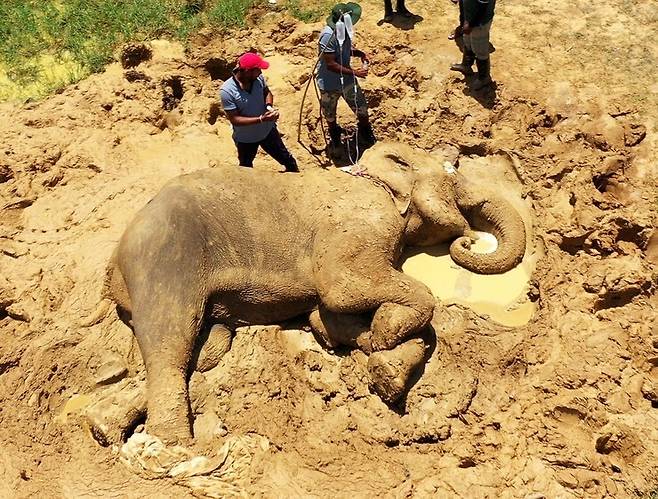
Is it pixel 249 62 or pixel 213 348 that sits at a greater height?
pixel 249 62

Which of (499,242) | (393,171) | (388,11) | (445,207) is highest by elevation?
(388,11)

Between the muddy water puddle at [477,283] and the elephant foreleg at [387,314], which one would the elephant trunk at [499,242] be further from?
the elephant foreleg at [387,314]

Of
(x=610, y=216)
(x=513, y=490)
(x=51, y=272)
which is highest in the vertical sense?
(x=610, y=216)

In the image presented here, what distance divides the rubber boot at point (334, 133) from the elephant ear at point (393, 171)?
161cm

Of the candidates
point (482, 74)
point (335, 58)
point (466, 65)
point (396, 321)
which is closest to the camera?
point (396, 321)

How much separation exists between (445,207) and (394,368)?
1.97m

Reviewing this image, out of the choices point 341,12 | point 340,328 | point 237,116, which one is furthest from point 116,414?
point 341,12

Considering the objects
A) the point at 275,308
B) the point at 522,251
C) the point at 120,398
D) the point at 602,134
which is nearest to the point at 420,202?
the point at 522,251

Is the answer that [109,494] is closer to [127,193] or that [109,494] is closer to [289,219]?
[289,219]

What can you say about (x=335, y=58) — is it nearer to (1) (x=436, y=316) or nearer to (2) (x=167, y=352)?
(1) (x=436, y=316)

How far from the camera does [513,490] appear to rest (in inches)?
179

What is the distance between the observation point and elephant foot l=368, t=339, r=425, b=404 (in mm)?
5191

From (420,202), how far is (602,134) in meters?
2.83

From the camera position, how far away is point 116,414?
4973 millimetres
